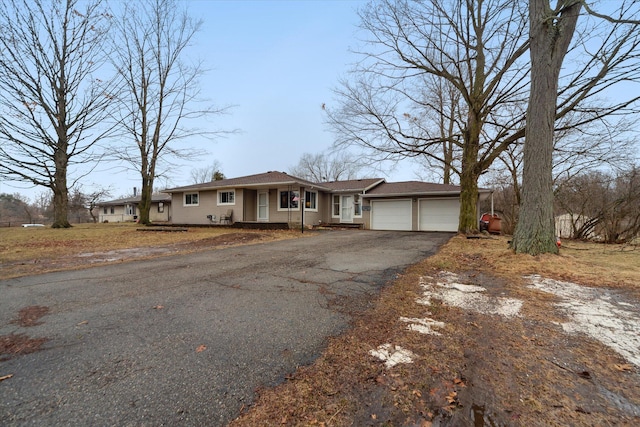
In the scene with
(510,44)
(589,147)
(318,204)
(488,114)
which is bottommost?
(318,204)

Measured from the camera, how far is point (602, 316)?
3.01 meters

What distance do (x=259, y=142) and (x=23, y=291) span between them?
32.9 metres

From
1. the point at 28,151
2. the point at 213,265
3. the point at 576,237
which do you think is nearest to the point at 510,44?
the point at 576,237

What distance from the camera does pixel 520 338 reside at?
2510 millimetres

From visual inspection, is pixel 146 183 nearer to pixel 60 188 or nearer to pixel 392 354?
pixel 60 188

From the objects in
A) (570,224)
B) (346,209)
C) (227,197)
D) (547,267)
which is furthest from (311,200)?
(570,224)

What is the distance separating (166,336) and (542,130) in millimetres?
8493

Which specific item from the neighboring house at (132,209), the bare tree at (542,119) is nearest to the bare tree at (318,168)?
the neighboring house at (132,209)

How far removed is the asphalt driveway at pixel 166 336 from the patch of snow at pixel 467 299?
0.74 meters

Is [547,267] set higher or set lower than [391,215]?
lower

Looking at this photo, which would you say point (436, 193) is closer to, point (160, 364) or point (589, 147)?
point (589, 147)

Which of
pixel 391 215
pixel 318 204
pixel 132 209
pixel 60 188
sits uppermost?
pixel 60 188

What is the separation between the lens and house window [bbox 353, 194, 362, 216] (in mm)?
17922

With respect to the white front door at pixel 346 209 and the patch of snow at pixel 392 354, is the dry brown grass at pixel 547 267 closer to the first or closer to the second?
the patch of snow at pixel 392 354
